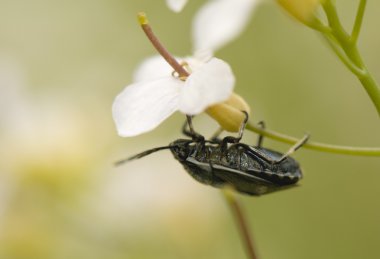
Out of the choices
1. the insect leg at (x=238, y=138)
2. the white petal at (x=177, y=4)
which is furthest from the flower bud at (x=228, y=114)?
the white petal at (x=177, y=4)

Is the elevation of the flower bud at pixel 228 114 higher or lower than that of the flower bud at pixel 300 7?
lower

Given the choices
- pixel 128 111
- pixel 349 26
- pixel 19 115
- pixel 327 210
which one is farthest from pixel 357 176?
pixel 128 111

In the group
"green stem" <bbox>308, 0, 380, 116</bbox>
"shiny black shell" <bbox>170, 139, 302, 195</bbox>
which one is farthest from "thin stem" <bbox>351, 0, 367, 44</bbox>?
"shiny black shell" <bbox>170, 139, 302, 195</bbox>

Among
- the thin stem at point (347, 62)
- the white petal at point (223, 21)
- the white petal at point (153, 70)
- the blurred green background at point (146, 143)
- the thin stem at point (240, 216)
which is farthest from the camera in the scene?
the blurred green background at point (146, 143)

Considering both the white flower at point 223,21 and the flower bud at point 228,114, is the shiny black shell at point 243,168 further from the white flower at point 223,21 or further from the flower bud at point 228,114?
the white flower at point 223,21

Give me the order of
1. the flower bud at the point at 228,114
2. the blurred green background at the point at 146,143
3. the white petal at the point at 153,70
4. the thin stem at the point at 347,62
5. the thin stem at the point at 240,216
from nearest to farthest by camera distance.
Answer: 1. the thin stem at the point at 240,216
2. the thin stem at the point at 347,62
3. the flower bud at the point at 228,114
4. the white petal at the point at 153,70
5. the blurred green background at the point at 146,143

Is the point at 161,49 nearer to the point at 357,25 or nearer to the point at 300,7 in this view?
the point at 300,7
